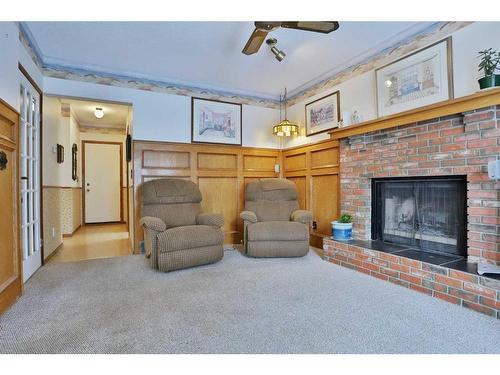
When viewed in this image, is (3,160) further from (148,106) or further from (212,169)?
(212,169)

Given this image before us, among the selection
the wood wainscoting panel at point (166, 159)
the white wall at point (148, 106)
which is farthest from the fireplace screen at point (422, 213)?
the white wall at point (148, 106)

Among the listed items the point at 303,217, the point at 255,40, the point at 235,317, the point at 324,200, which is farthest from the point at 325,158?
the point at 235,317

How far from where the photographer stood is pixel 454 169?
2.33 meters

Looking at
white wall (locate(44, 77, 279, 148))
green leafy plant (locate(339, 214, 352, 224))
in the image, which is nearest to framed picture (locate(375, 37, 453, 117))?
green leafy plant (locate(339, 214, 352, 224))

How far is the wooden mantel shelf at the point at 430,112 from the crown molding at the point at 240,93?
70 cm

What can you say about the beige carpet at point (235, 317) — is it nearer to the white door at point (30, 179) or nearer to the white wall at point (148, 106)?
the white door at point (30, 179)

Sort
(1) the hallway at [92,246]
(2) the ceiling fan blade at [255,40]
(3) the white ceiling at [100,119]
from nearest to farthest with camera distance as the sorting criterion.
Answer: (2) the ceiling fan blade at [255,40], (1) the hallway at [92,246], (3) the white ceiling at [100,119]

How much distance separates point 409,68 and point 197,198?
276 cm

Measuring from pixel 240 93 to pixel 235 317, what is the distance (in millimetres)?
3478

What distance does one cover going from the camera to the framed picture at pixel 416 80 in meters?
2.44

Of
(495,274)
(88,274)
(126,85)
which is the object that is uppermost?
(126,85)

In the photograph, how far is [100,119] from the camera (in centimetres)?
592
